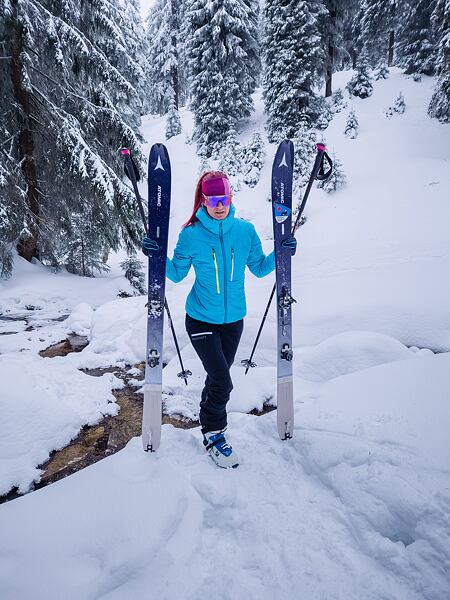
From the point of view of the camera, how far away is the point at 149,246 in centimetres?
269

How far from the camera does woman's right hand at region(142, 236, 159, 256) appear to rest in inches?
105

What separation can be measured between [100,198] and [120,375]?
16.4 feet

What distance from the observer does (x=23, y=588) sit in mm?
1560

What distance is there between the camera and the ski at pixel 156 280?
107 inches

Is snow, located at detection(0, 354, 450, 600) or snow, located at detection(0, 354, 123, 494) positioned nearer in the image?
snow, located at detection(0, 354, 450, 600)

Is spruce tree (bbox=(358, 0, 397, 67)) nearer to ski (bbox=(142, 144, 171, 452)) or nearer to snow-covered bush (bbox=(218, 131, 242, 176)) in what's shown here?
snow-covered bush (bbox=(218, 131, 242, 176))

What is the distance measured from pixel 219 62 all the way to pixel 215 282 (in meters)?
22.4

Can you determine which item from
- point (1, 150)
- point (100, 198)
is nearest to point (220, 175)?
point (100, 198)

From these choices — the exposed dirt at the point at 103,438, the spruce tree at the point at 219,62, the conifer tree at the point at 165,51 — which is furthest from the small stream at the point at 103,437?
the conifer tree at the point at 165,51

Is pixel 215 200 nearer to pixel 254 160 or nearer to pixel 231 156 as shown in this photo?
pixel 254 160

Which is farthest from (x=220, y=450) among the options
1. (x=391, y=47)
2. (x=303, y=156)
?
(x=391, y=47)

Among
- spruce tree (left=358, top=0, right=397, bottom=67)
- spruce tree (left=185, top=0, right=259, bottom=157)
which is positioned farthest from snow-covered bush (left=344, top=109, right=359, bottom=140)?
spruce tree (left=358, top=0, right=397, bottom=67)

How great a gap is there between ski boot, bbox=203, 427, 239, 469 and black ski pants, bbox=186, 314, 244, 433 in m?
0.06

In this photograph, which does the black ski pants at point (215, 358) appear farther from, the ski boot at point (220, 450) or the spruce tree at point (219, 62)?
the spruce tree at point (219, 62)
